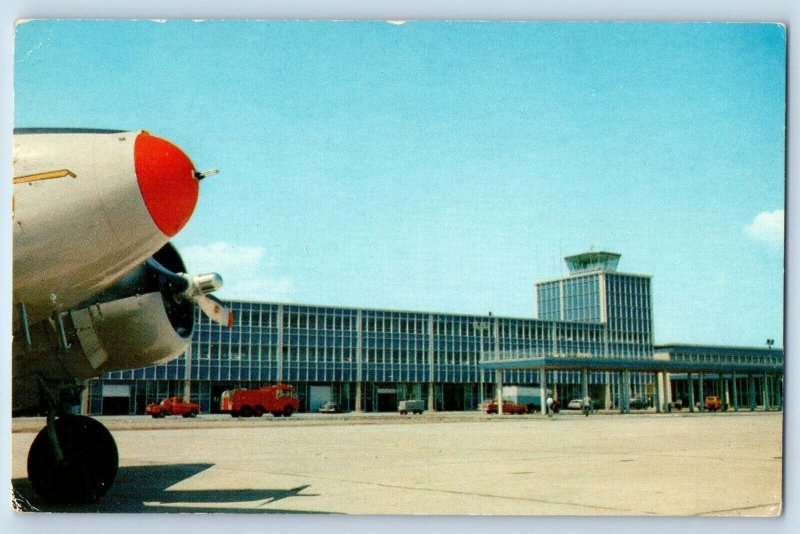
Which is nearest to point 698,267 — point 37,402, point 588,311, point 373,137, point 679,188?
point 679,188

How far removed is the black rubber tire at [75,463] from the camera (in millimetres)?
10469

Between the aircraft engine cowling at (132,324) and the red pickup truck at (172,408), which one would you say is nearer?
the aircraft engine cowling at (132,324)

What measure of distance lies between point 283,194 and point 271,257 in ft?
3.65

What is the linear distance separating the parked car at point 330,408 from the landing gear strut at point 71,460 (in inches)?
268

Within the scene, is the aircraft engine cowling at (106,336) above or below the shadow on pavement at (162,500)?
above

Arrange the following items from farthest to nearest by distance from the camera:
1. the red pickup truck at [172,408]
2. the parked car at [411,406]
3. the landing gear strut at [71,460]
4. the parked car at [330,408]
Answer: the red pickup truck at [172,408] → the parked car at [330,408] → the parked car at [411,406] → the landing gear strut at [71,460]

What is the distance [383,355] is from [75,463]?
7183 mm

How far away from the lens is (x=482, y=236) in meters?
13.1

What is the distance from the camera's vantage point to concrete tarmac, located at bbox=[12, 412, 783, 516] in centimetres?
1052

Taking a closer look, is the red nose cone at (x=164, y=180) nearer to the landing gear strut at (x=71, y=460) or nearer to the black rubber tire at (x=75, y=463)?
the landing gear strut at (x=71, y=460)

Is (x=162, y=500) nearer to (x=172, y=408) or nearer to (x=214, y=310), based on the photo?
(x=214, y=310)

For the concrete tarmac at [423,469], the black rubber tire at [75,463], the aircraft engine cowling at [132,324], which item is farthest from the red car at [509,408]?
the black rubber tire at [75,463]

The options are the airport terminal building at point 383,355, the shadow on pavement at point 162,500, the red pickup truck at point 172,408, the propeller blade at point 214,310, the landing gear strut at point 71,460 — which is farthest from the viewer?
the red pickup truck at point 172,408

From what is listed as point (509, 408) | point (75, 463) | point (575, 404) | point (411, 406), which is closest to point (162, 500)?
point (75, 463)
